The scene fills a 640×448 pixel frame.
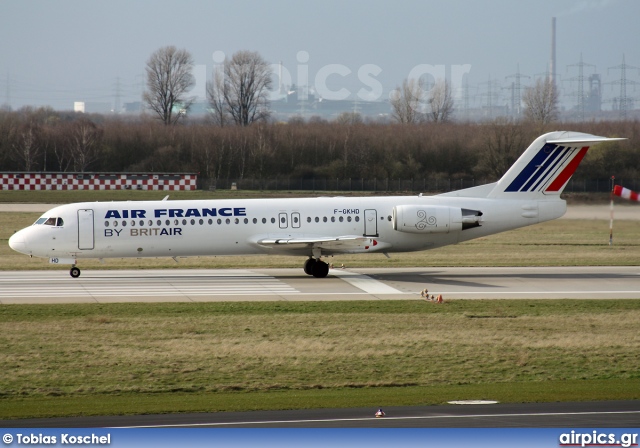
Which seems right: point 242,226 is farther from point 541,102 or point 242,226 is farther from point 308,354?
point 541,102

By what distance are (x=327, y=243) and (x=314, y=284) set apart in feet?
6.65

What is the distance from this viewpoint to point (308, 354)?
2205cm

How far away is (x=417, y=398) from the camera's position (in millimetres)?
17766

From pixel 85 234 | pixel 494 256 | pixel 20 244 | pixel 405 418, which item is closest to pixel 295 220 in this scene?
pixel 85 234

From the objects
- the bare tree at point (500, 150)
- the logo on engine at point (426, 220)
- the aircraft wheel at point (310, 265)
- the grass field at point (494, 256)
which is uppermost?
the bare tree at point (500, 150)

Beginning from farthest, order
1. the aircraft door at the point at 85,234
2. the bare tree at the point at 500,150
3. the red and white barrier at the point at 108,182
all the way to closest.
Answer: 1. the bare tree at the point at 500,150
2. the red and white barrier at the point at 108,182
3. the aircraft door at the point at 85,234

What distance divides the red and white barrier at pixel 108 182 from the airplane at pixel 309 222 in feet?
151

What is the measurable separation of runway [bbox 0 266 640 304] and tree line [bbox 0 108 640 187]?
5344 centimetres

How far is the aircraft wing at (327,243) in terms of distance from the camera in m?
35.2

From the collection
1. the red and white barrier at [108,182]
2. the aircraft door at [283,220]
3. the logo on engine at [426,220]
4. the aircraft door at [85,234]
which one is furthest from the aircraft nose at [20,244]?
the red and white barrier at [108,182]

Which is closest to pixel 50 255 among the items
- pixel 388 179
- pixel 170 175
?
pixel 170 175

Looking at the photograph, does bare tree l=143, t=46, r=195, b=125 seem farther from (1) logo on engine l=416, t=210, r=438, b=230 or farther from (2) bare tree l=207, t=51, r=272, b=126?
(1) logo on engine l=416, t=210, r=438, b=230

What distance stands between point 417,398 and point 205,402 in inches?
167

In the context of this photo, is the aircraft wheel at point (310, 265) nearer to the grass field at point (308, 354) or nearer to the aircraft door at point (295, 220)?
the aircraft door at point (295, 220)
